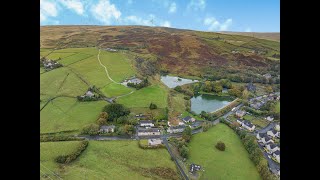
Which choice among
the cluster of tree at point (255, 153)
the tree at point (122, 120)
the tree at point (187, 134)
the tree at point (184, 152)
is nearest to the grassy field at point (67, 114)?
the tree at point (122, 120)

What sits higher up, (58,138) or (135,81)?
(135,81)

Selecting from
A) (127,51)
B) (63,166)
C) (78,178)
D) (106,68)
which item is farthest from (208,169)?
(127,51)

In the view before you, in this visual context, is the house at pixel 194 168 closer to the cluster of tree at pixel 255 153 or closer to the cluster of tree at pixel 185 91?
the cluster of tree at pixel 255 153

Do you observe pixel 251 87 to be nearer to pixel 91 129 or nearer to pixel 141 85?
pixel 141 85

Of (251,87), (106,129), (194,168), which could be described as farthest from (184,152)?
(251,87)

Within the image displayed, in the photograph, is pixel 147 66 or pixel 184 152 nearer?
pixel 184 152

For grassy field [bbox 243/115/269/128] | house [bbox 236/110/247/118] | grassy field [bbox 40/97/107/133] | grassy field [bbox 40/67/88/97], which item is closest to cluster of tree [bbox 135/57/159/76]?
grassy field [bbox 40/67/88/97]
